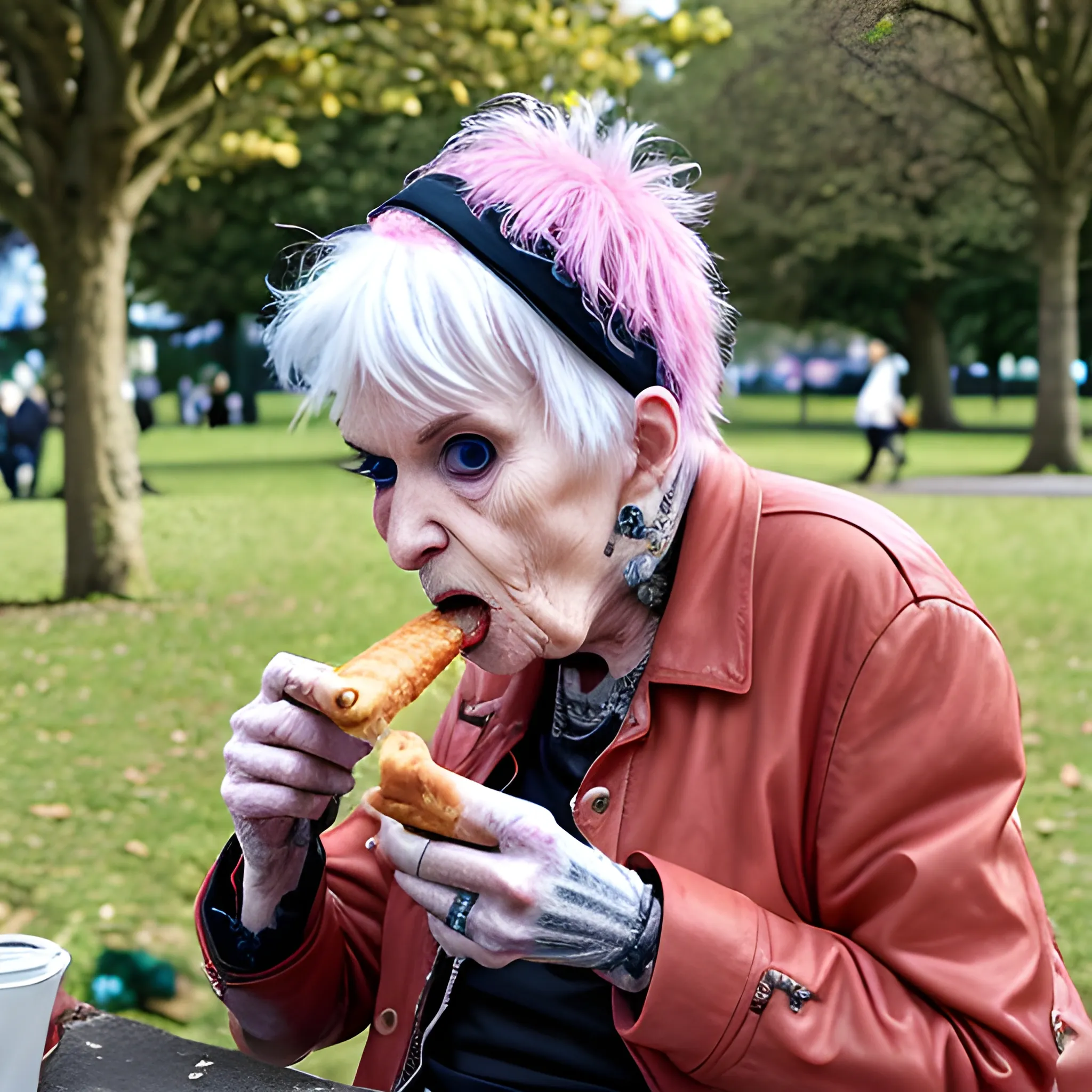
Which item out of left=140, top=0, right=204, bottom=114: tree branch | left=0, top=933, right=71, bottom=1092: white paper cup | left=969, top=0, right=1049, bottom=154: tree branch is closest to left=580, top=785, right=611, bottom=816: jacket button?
left=0, top=933, right=71, bottom=1092: white paper cup

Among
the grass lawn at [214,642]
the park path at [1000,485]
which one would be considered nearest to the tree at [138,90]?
the grass lawn at [214,642]

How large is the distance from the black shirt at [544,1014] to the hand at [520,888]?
28cm

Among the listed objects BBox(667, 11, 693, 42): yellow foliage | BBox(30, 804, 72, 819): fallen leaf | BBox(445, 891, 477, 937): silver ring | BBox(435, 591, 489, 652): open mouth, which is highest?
BBox(667, 11, 693, 42): yellow foliage

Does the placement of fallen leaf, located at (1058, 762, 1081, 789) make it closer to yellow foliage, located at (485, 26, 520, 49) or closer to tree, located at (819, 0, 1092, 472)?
tree, located at (819, 0, 1092, 472)

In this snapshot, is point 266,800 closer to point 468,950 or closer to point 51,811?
point 468,950

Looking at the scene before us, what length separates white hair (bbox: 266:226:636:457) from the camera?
152 cm

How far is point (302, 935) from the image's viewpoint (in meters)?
1.78

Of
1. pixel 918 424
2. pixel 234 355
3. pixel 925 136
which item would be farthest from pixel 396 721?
pixel 234 355

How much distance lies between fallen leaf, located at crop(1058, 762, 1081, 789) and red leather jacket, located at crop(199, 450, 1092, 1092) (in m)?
3.86

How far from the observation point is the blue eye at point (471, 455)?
1.56 m

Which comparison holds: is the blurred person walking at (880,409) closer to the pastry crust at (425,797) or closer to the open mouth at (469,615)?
Answer: the open mouth at (469,615)

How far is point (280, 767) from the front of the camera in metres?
1.57

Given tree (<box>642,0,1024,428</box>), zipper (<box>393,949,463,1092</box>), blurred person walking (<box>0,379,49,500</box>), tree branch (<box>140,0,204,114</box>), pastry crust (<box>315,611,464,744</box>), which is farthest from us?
blurred person walking (<box>0,379,49,500</box>)

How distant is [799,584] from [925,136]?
5.01 meters
